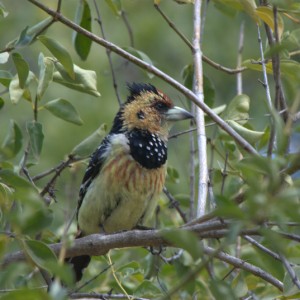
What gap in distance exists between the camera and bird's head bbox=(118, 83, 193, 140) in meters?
4.09

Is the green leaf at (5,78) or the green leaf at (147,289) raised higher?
the green leaf at (5,78)

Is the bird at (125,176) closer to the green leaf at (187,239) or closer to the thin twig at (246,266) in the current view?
the thin twig at (246,266)

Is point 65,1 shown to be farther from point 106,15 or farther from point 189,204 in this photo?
point 189,204

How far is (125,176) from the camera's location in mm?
3707

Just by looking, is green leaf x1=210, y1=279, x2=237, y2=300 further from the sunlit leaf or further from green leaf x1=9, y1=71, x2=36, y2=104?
green leaf x1=9, y1=71, x2=36, y2=104

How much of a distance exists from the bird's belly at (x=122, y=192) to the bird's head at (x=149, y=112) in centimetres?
35

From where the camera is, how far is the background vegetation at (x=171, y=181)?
165 centimetres

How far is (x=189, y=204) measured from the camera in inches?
151

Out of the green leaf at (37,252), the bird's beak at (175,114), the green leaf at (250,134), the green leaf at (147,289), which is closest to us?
the green leaf at (37,252)

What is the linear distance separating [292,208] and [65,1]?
5648mm

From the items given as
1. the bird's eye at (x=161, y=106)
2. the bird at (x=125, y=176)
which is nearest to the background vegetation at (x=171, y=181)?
the bird at (x=125, y=176)

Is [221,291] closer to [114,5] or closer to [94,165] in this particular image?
[114,5]

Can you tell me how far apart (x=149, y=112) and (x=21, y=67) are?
1.43 meters

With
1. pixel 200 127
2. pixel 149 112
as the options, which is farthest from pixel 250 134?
pixel 149 112
